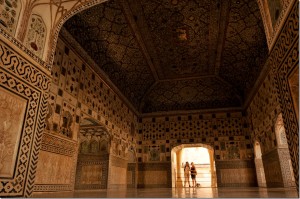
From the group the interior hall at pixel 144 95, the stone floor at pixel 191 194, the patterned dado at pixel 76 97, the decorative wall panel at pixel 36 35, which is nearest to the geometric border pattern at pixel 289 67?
the interior hall at pixel 144 95

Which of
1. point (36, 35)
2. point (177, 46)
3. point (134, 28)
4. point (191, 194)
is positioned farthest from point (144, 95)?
point (36, 35)

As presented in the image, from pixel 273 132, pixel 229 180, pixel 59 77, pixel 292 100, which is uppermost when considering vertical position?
pixel 59 77

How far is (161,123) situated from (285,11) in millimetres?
10088

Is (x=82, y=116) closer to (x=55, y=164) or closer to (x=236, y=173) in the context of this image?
(x=55, y=164)

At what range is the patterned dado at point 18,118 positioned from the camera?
2.79 m

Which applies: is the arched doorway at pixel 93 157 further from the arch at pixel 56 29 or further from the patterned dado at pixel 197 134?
the arch at pixel 56 29

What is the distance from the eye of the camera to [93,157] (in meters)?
8.73

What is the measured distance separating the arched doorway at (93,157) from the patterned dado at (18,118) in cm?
494

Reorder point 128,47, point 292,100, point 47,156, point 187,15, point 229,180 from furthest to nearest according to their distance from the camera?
point 229,180 < point 128,47 < point 187,15 < point 47,156 < point 292,100

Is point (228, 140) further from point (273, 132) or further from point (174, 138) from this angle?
point (273, 132)

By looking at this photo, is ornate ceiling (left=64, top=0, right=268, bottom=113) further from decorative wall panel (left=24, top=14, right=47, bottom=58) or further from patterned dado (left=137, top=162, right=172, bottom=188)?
decorative wall panel (left=24, top=14, right=47, bottom=58)

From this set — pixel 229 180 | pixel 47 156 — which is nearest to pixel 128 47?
pixel 47 156

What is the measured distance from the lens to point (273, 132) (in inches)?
309

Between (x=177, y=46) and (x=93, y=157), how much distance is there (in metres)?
4.82
